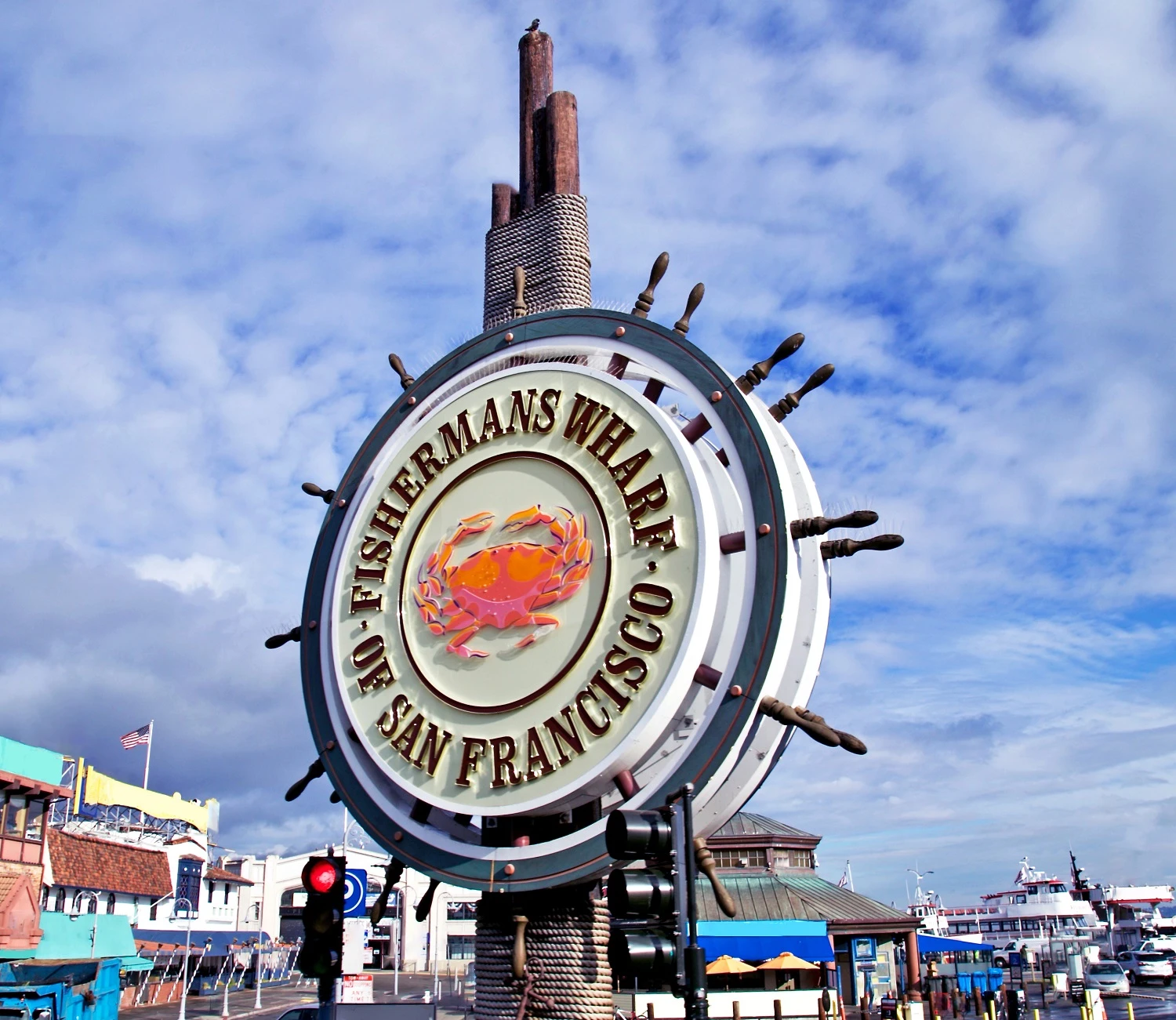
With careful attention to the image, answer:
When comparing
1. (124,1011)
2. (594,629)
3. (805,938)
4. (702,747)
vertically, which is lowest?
(124,1011)

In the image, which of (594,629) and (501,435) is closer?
(594,629)

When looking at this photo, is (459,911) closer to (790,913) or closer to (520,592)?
(790,913)

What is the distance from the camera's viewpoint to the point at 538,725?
12633 millimetres

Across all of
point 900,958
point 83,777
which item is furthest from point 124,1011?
point 900,958

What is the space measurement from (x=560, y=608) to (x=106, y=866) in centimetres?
4966

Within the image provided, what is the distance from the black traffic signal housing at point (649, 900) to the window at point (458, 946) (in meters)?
82.1

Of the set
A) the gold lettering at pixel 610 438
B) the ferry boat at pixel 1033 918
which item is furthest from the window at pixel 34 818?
the ferry boat at pixel 1033 918

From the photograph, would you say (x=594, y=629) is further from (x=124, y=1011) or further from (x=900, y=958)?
(x=900, y=958)

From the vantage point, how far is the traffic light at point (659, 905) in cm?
761

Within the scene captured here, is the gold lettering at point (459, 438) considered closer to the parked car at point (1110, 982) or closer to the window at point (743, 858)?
the window at point (743, 858)

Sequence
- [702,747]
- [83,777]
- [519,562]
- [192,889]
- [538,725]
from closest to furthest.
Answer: [702,747]
[538,725]
[519,562]
[83,777]
[192,889]

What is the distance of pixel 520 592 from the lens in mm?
13492

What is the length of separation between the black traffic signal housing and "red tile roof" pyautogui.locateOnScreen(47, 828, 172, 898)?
157 feet

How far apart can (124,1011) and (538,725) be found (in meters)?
44.4
